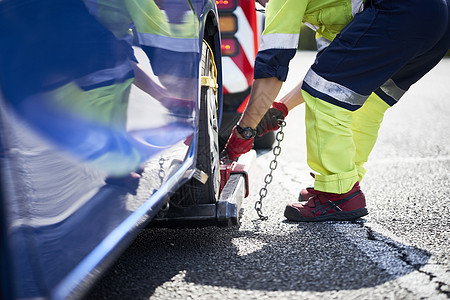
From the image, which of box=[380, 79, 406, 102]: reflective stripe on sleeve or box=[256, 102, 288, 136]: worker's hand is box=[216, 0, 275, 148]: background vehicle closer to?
box=[256, 102, 288, 136]: worker's hand

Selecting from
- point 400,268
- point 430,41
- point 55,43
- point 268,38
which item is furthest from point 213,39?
point 55,43

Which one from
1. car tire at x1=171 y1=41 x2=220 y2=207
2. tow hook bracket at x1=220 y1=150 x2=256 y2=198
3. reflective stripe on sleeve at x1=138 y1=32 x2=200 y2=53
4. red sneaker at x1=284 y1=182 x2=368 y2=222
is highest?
reflective stripe on sleeve at x1=138 y1=32 x2=200 y2=53

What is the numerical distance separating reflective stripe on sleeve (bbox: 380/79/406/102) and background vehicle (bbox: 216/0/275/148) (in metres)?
1.24

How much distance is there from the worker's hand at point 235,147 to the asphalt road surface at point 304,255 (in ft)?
1.11

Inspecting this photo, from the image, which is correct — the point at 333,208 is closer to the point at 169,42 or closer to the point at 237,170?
the point at 237,170

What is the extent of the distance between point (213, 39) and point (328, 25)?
0.60 m

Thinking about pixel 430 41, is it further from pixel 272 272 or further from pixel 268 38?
pixel 272 272

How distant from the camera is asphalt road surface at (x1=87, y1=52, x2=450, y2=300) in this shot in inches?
69.3

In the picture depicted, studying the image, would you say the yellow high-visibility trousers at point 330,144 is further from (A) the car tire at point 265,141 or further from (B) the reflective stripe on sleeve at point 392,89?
(A) the car tire at point 265,141

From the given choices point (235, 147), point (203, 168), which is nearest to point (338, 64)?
point (235, 147)

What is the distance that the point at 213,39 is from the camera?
8.71ft

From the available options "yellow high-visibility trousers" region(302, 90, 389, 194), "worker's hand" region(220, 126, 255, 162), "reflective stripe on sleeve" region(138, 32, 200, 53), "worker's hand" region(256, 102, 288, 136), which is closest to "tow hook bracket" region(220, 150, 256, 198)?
"worker's hand" region(220, 126, 255, 162)

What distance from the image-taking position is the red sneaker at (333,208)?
2.54 metres

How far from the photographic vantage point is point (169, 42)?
5.74 ft
